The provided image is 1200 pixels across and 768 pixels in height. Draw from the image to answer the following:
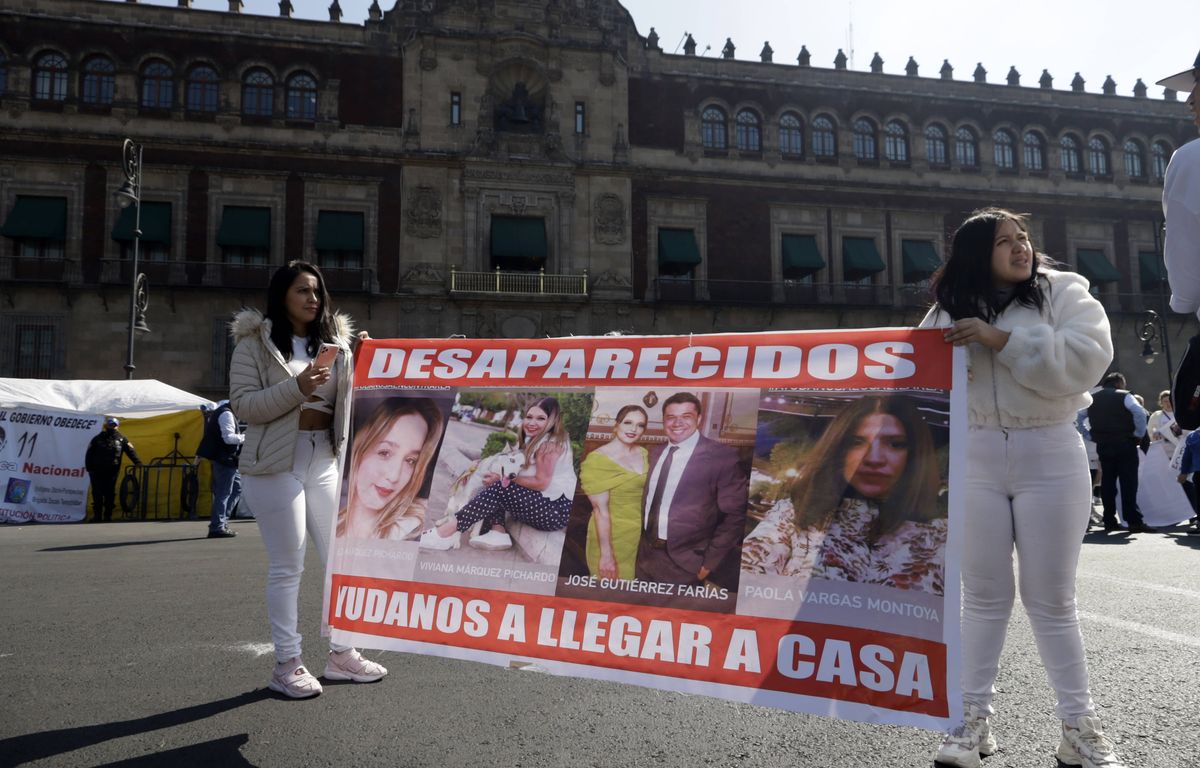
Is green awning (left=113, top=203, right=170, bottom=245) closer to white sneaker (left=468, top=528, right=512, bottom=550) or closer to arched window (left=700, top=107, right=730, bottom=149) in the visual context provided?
arched window (left=700, top=107, right=730, bottom=149)

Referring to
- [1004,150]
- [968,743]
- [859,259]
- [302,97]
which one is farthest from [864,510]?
[1004,150]

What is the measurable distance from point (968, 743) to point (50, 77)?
1265 inches

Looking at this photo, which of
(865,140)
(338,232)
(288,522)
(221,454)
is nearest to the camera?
(288,522)

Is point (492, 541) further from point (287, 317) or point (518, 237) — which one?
point (518, 237)

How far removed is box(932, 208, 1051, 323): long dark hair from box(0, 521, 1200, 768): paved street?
166cm

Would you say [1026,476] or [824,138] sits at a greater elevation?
[824,138]

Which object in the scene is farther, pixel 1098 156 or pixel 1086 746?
pixel 1098 156

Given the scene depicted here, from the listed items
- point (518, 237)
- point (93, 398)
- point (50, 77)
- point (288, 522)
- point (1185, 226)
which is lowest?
point (288, 522)

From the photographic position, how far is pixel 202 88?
88.0 feet

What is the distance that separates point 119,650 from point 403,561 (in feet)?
7.32

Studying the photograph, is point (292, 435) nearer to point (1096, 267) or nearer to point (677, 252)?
point (677, 252)

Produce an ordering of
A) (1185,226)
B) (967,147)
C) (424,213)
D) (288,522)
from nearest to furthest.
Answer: (1185,226) → (288,522) → (424,213) → (967,147)

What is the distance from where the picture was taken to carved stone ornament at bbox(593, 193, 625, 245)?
27.8 meters

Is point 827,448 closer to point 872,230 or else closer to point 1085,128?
point 872,230
